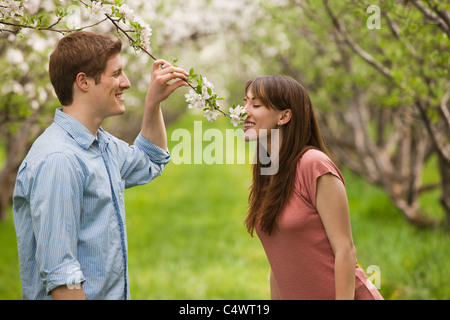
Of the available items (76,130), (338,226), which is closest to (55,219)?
(76,130)

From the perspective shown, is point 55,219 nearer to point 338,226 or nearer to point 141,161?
point 141,161

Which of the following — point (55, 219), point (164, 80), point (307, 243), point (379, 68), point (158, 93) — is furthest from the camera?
point (379, 68)

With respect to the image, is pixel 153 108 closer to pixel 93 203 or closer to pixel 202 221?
pixel 93 203

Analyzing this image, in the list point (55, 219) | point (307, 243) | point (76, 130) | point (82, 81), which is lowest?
point (307, 243)

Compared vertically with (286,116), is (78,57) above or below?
above

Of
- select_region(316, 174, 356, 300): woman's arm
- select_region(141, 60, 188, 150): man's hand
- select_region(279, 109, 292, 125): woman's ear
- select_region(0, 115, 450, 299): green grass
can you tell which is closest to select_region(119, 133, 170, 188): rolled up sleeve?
select_region(141, 60, 188, 150): man's hand

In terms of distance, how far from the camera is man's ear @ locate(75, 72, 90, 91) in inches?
87.1

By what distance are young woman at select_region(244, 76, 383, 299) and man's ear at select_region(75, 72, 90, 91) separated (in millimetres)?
776

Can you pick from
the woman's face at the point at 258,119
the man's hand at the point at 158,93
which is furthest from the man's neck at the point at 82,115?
the woman's face at the point at 258,119

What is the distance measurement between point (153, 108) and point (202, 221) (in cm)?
833

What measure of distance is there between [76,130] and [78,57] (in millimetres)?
308

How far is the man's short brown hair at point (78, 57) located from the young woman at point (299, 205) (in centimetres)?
73

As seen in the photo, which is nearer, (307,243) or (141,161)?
(307,243)

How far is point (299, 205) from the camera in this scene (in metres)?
2.35
